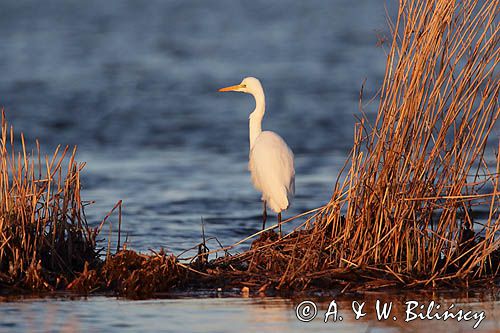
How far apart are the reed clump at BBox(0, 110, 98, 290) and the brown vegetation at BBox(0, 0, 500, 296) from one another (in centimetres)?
1

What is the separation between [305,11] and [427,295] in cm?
2559

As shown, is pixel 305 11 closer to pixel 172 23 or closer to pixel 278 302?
pixel 172 23

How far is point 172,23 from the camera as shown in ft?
98.9

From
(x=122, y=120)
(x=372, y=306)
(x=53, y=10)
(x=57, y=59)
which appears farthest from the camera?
(x=53, y=10)

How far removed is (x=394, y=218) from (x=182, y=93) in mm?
13824

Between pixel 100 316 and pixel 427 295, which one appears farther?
pixel 427 295

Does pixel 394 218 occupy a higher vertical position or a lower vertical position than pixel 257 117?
lower

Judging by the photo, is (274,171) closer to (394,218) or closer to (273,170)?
(273,170)

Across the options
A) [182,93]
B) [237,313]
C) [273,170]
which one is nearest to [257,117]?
[273,170]

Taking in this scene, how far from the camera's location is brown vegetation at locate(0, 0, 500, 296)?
255 inches

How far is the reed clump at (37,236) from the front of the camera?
645 centimetres

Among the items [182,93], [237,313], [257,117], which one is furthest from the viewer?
[182,93]

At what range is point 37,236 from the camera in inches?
263

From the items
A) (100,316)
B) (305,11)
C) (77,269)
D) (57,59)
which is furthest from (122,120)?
(305,11)
